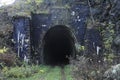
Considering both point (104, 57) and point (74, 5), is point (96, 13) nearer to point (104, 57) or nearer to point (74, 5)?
point (74, 5)

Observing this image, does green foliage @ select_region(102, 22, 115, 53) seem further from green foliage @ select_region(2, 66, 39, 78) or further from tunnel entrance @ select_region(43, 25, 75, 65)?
tunnel entrance @ select_region(43, 25, 75, 65)

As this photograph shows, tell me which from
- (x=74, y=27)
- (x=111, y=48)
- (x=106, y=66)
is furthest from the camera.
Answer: (x=74, y=27)

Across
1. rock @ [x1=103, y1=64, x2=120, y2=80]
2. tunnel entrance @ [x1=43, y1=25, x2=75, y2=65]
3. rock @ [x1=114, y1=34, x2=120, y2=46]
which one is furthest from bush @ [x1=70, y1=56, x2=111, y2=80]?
tunnel entrance @ [x1=43, y1=25, x2=75, y2=65]

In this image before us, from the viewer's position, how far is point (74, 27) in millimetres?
23516

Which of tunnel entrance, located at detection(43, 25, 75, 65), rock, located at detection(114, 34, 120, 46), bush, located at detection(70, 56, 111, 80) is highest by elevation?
rock, located at detection(114, 34, 120, 46)

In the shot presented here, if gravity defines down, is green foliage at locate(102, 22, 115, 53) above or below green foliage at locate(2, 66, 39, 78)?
above

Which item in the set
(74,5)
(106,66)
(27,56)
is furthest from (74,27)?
(106,66)

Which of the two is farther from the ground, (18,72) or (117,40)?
(117,40)

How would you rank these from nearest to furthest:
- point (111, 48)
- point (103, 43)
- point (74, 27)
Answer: point (111, 48), point (103, 43), point (74, 27)

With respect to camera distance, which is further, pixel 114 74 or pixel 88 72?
pixel 88 72

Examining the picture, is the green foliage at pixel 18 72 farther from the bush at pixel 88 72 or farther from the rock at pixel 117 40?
the rock at pixel 117 40

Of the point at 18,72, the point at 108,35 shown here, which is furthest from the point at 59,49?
the point at 18,72

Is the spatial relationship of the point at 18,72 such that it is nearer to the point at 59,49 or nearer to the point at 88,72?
the point at 88,72

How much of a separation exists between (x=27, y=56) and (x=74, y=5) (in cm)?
515
